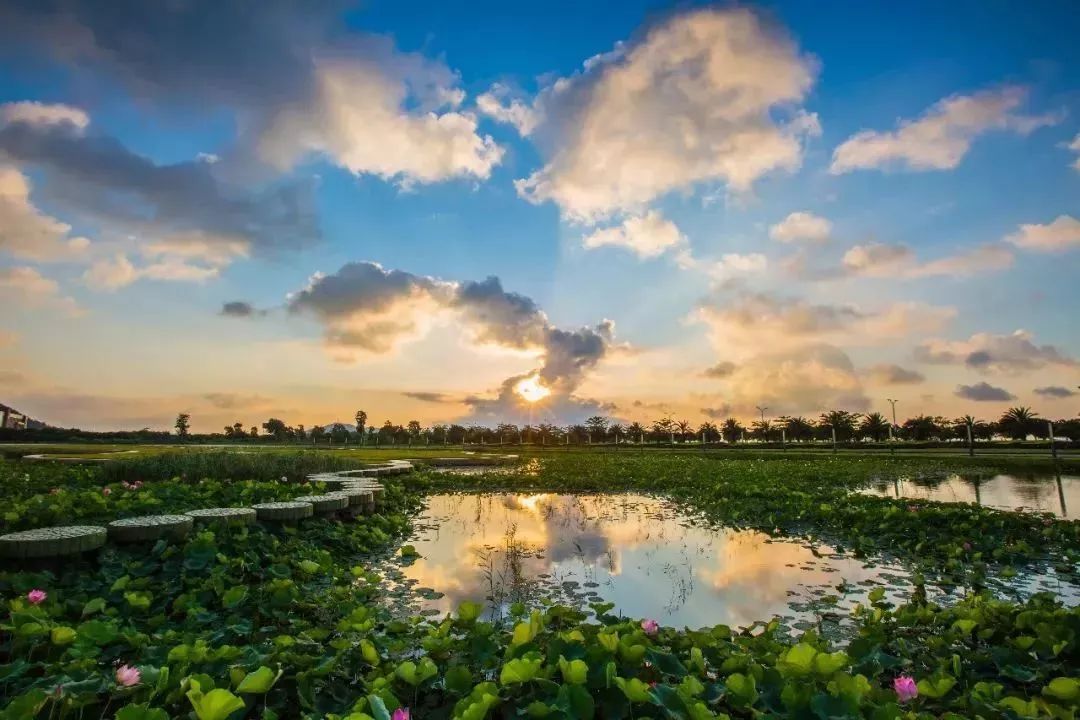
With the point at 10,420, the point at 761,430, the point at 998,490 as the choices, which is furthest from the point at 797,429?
the point at 10,420

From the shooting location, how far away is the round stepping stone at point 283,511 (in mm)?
6914

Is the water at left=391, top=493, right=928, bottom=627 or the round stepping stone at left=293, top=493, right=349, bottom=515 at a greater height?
the round stepping stone at left=293, top=493, right=349, bottom=515

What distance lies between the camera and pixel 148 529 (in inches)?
208

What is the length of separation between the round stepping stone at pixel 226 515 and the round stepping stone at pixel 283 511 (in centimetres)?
29

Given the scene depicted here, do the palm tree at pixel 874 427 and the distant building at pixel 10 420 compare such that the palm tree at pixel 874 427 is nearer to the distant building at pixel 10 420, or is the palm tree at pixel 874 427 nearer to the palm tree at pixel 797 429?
the palm tree at pixel 797 429

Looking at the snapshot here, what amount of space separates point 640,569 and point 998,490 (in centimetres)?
1720

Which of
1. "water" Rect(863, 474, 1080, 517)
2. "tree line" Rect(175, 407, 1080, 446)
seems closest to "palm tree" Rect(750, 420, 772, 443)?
"tree line" Rect(175, 407, 1080, 446)

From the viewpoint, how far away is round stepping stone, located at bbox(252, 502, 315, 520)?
22.7 ft

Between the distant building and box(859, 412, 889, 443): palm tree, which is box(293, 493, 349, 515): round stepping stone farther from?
box(859, 412, 889, 443): palm tree

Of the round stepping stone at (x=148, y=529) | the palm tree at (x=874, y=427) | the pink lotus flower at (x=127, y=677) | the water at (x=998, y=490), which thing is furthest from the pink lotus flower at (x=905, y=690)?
the palm tree at (x=874, y=427)

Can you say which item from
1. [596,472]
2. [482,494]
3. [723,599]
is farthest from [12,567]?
[596,472]

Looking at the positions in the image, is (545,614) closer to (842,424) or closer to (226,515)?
(226,515)

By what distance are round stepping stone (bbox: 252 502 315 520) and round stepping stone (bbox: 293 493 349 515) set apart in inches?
15.0

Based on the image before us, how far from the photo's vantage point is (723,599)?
18.7 ft
